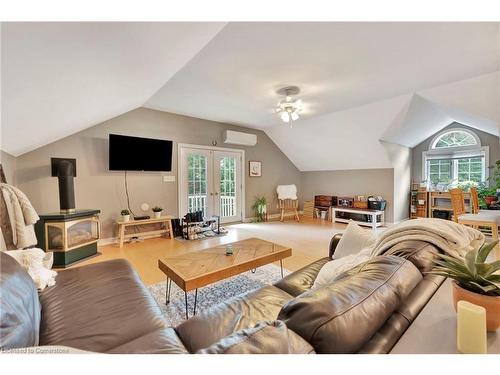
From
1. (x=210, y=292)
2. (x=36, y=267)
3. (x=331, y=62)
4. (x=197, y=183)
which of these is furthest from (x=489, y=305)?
(x=197, y=183)

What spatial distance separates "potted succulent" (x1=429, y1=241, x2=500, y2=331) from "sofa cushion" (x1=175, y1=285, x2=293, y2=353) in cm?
78

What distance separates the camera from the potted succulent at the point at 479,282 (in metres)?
0.68

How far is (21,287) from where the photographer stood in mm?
1097

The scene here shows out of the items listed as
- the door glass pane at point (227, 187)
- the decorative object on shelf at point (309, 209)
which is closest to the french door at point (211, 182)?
the door glass pane at point (227, 187)

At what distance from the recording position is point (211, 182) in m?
5.27

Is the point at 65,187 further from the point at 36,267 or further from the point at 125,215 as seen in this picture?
the point at 36,267

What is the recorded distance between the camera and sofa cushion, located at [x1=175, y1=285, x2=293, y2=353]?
3.27 ft

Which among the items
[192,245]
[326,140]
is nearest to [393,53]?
[326,140]

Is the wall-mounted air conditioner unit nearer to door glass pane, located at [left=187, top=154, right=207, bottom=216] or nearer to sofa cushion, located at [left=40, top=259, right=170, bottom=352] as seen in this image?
door glass pane, located at [left=187, top=154, right=207, bottom=216]

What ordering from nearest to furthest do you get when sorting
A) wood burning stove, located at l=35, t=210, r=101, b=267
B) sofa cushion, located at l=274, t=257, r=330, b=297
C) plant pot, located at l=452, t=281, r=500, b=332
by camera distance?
plant pot, located at l=452, t=281, r=500, b=332, sofa cushion, located at l=274, t=257, r=330, b=297, wood burning stove, located at l=35, t=210, r=101, b=267

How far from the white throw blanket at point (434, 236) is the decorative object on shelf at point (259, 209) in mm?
4594

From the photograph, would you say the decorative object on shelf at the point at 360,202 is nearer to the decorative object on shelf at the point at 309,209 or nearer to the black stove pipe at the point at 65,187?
the decorative object on shelf at the point at 309,209

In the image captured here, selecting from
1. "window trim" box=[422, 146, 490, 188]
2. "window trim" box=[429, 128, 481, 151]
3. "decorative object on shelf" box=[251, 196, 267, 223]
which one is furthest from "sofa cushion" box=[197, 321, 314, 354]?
"window trim" box=[429, 128, 481, 151]

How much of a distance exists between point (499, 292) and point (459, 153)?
246 inches
